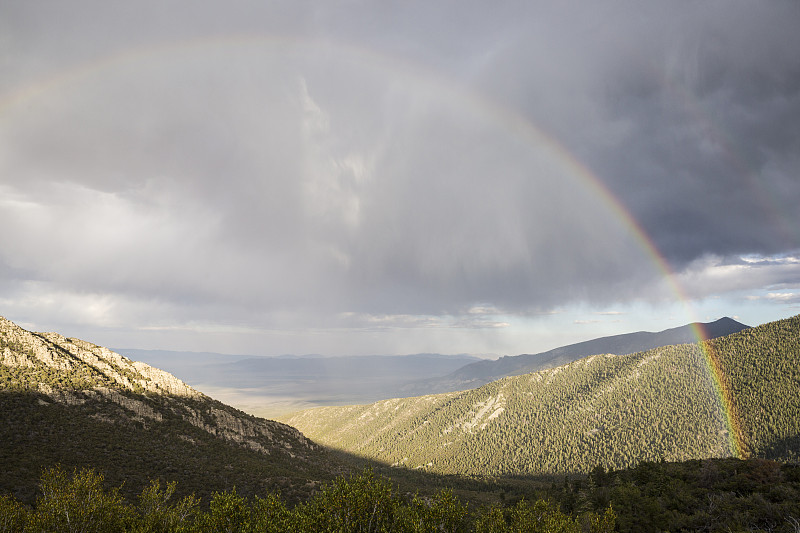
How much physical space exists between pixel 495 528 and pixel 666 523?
138ft

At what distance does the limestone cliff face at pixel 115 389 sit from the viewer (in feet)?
315

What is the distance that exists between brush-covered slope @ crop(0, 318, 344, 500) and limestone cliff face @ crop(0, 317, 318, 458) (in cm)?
38

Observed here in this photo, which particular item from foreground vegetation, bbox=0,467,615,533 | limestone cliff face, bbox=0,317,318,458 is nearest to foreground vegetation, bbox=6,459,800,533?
foreground vegetation, bbox=0,467,615,533

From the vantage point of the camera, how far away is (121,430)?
90.8 m

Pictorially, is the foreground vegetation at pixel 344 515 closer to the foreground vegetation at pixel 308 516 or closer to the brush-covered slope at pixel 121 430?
the foreground vegetation at pixel 308 516

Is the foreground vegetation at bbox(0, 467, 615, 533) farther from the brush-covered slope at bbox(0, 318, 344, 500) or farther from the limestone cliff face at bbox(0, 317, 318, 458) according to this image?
the limestone cliff face at bbox(0, 317, 318, 458)

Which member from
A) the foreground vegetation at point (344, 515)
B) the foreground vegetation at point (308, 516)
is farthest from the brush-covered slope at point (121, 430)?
the foreground vegetation at point (308, 516)

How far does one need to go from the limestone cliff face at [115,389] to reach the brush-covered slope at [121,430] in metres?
0.38

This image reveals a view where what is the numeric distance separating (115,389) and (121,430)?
2659 cm

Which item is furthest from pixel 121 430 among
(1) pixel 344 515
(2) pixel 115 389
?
(1) pixel 344 515

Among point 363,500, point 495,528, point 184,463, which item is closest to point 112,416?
point 184,463

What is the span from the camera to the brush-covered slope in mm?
71062

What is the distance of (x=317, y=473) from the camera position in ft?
367

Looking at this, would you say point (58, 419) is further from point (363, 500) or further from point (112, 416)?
point (363, 500)
